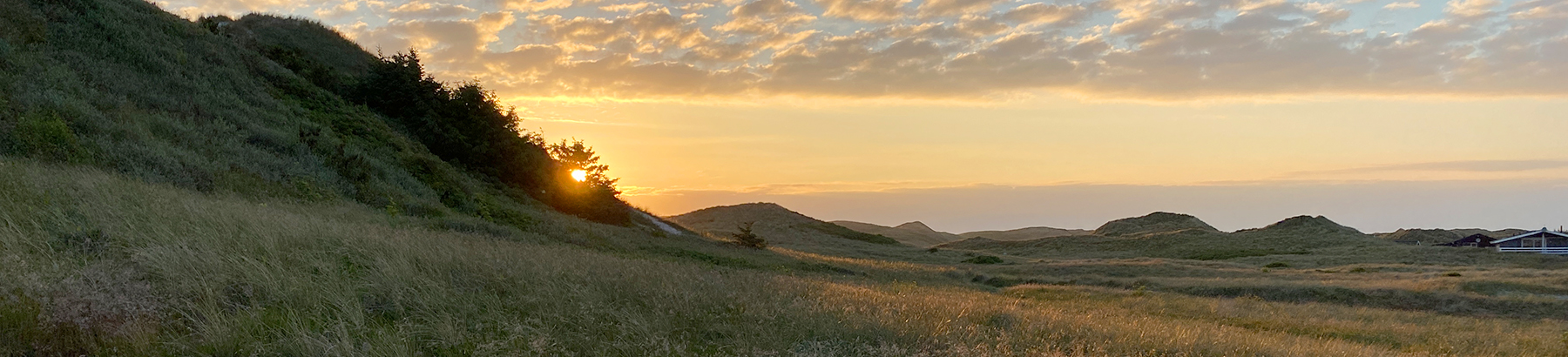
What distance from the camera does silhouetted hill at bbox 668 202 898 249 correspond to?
68.7 metres

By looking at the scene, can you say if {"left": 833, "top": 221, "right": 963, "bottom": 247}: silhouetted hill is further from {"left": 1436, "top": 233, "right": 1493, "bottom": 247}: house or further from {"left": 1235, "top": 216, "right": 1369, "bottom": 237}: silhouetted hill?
{"left": 1436, "top": 233, "right": 1493, "bottom": 247}: house

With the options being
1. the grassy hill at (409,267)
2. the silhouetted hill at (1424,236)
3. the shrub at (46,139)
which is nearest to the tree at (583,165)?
the grassy hill at (409,267)

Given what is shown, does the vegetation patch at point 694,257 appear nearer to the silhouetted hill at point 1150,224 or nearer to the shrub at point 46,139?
the shrub at point 46,139

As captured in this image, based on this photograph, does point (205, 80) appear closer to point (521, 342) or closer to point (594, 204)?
point (594, 204)

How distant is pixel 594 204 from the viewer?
131ft

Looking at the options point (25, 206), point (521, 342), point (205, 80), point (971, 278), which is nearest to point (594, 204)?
point (205, 80)

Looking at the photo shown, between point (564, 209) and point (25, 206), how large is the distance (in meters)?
31.5

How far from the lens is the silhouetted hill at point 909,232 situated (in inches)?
3962

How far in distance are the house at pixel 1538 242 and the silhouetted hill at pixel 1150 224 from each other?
2198 cm

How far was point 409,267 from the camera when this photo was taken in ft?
25.1

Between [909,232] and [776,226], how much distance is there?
35084mm

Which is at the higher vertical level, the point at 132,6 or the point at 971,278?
the point at 132,6

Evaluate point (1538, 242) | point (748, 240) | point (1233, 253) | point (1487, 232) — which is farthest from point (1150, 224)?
point (748, 240)

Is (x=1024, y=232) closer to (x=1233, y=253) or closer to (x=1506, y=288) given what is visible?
(x=1233, y=253)
